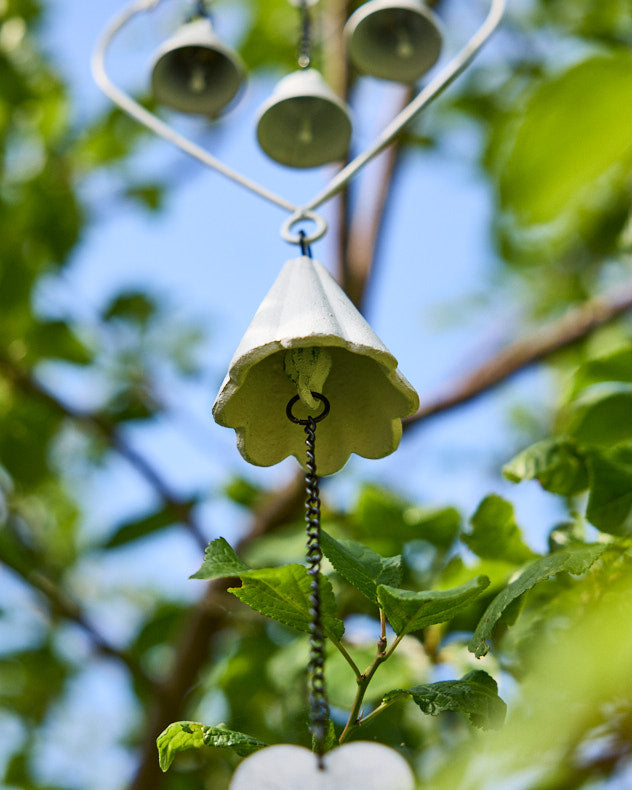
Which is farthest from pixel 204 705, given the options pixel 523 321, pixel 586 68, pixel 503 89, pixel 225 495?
pixel 503 89

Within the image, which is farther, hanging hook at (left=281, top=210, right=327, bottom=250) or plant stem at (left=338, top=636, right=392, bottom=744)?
hanging hook at (left=281, top=210, right=327, bottom=250)

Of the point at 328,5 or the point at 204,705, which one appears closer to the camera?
the point at 204,705

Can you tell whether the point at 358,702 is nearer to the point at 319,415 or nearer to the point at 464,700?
the point at 464,700

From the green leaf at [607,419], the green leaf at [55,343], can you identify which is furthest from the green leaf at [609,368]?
the green leaf at [55,343]

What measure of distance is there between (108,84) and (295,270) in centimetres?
62

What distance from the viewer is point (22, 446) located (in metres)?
1.58

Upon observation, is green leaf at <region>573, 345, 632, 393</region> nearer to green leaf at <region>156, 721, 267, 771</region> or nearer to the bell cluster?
the bell cluster

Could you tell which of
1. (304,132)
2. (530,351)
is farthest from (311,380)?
(530,351)

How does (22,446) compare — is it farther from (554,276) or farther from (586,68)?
(586,68)

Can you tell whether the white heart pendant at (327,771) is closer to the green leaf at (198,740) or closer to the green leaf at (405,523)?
the green leaf at (198,740)

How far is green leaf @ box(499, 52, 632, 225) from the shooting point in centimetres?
27

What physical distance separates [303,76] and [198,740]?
0.74 metres

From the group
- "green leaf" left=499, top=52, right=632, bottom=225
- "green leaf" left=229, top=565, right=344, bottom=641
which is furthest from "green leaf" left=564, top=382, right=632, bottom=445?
"green leaf" left=499, top=52, right=632, bottom=225

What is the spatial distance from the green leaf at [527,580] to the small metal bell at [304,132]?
620 millimetres
